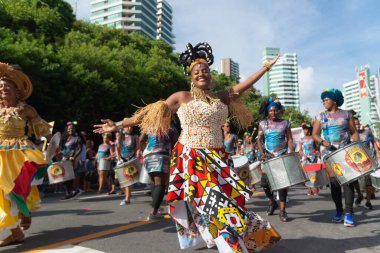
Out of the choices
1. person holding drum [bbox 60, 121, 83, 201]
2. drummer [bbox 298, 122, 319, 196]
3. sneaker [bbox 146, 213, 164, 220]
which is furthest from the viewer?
drummer [bbox 298, 122, 319, 196]

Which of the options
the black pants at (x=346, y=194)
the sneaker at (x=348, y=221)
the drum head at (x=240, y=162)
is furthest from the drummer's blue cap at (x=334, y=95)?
the drum head at (x=240, y=162)

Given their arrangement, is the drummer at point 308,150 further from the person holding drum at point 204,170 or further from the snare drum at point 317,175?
the person holding drum at point 204,170

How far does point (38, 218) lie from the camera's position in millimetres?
6762

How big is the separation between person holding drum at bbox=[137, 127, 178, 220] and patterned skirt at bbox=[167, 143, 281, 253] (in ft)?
7.60

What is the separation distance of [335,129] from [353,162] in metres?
0.94

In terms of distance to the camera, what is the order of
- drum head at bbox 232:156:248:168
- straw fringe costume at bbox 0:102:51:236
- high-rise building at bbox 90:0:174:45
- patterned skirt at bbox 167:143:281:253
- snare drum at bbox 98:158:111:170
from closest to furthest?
patterned skirt at bbox 167:143:281:253
straw fringe costume at bbox 0:102:51:236
drum head at bbox 232:156:248:168
snare drum at bbox 98:158:111:170
high-rise building at bbox 90:0:174:45

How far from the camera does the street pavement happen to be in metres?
4.21

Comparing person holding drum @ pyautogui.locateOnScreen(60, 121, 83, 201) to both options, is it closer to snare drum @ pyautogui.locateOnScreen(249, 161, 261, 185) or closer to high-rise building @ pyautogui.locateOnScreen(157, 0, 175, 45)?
snare drum @ pyautogui.locateOnScreen(249, 161, 261, 185)

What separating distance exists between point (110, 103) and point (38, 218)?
15533 mm

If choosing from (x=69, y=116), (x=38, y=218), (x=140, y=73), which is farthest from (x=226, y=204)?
(x=140, y=73)

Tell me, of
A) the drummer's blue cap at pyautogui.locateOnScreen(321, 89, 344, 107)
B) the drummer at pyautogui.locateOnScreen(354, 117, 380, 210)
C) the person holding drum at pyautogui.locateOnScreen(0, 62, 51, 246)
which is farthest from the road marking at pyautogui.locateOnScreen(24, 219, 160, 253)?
the drummer at pyautogui.locateOnScreen(354, 117, 380, 210)

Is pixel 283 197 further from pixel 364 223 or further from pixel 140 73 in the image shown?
pixel 140 73

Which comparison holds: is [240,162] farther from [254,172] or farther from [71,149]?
[71,149]

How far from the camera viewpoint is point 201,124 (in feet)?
12.5
